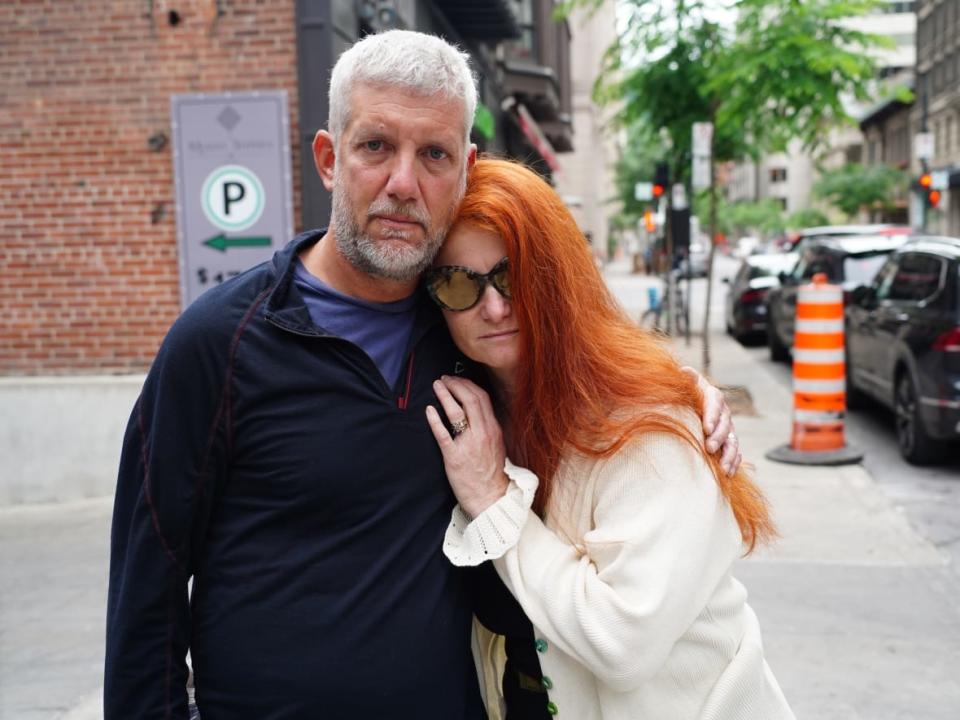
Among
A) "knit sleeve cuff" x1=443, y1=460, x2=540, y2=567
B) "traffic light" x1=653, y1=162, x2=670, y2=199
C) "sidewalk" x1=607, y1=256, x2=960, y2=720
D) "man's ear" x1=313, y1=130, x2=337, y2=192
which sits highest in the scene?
"traffic light" x1=653, y1=162, x2=670, y2=199

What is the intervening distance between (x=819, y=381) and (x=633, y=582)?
7.42m

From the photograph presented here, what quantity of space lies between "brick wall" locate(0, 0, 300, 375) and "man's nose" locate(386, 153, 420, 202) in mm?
6157

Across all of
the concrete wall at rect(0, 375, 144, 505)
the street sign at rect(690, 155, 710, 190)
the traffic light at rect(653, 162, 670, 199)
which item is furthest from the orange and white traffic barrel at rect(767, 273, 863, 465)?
the traffic light at rect(653, 162, 670, 199)

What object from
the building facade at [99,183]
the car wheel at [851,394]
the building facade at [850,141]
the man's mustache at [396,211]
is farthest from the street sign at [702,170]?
the man's mustache at [396,211]

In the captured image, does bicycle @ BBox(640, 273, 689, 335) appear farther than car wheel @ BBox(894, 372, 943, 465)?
Yes

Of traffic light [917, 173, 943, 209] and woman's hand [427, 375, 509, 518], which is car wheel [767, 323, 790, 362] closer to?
traffic light [917, 173, 943, 209]

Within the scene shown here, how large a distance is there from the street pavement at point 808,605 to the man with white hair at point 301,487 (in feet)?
8.60

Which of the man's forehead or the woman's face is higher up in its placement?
the man's forehead

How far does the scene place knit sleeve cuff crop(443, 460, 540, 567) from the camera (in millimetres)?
1941

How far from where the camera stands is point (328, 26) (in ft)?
24.8

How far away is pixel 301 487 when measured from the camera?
1.89 m

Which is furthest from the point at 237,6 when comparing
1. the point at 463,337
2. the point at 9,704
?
the point at 463,337

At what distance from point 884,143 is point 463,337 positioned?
6871 cm

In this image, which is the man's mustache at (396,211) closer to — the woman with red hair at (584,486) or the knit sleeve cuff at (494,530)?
the woman with red hair at (584,486)
